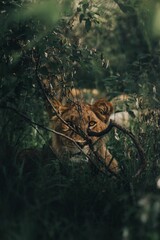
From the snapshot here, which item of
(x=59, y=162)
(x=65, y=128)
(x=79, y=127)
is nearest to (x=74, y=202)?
(x=59, y=162)

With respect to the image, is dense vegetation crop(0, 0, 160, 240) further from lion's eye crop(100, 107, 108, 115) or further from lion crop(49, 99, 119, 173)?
lion's eye crop(100, 107, 108, 115)

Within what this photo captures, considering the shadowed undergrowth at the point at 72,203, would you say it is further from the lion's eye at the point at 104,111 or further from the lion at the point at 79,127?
the lion's eye at the point at 104,111

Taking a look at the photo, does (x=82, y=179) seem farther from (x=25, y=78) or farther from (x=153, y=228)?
(x=153, y=228)

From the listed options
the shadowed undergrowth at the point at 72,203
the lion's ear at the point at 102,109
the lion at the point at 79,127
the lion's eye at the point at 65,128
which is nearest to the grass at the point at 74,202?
the shadowed undergrowth at the point at 72,203

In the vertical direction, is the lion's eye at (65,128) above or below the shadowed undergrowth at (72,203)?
above

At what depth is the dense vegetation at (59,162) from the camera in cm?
375

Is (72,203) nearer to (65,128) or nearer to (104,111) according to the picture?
(65,128)

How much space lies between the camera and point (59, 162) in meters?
5.08

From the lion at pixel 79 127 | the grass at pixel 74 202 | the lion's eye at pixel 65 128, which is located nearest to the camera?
the grass at pixel 74 202

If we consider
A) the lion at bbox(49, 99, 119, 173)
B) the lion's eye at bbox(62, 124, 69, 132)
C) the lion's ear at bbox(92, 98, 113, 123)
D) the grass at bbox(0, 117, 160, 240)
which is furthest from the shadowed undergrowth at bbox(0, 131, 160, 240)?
the lion's ear at bbox(92, 98, 113, 123)

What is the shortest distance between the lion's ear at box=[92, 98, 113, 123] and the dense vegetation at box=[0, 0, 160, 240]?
0.21 m

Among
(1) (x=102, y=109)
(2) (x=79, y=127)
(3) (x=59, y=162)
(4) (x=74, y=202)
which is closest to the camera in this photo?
(4) (x=74, y=202)

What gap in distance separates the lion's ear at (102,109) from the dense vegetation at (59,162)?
0.21 metres

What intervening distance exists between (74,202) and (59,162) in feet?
2.56
